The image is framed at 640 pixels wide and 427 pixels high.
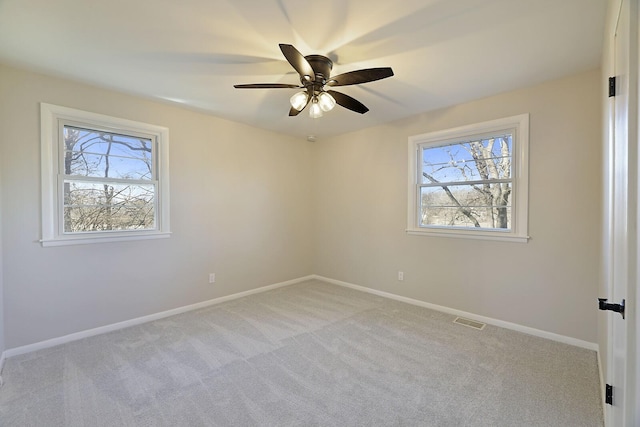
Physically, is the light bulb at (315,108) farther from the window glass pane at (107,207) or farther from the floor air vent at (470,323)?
the floor air vent at (470,323)

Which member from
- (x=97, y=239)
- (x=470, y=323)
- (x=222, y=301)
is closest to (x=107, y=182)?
(x=97, y=239)

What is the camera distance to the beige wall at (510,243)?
2.59 m

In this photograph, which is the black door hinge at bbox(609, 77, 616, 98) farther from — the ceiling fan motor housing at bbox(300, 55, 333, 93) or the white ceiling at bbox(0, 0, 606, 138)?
the ceiling fan motor housing at bbox(300, 55, 333, 93)

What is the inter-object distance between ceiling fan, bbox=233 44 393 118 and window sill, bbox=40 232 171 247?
2056mm

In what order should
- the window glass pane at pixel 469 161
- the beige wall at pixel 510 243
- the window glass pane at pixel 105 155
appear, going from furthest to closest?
the window glass pane at pixel 469 161 → the window glass pane at pixel 105 155 → the beige wall at pixel 510 243

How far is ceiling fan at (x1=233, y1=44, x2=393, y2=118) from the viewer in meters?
2.01

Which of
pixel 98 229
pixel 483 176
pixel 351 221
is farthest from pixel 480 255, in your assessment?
pixel 98 229

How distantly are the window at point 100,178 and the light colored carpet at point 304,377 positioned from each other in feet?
3.62

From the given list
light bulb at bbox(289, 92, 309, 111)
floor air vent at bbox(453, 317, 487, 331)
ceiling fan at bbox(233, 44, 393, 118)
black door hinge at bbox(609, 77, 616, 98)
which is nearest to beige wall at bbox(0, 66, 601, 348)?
floor air vent at bbox(453, 317, 487, 331)

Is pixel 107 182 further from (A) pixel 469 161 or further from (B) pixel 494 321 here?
(B) pixel 494 321

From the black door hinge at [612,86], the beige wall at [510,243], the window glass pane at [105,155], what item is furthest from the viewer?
the window glass pane at [105,155]

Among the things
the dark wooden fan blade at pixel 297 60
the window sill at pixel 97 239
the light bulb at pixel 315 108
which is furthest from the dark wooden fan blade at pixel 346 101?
the window sill at pixel 97 239

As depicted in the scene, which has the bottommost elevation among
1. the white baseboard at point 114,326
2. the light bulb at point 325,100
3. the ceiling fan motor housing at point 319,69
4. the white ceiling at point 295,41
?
the white baseboard at point 114,326

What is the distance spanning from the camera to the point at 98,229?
2996mm
